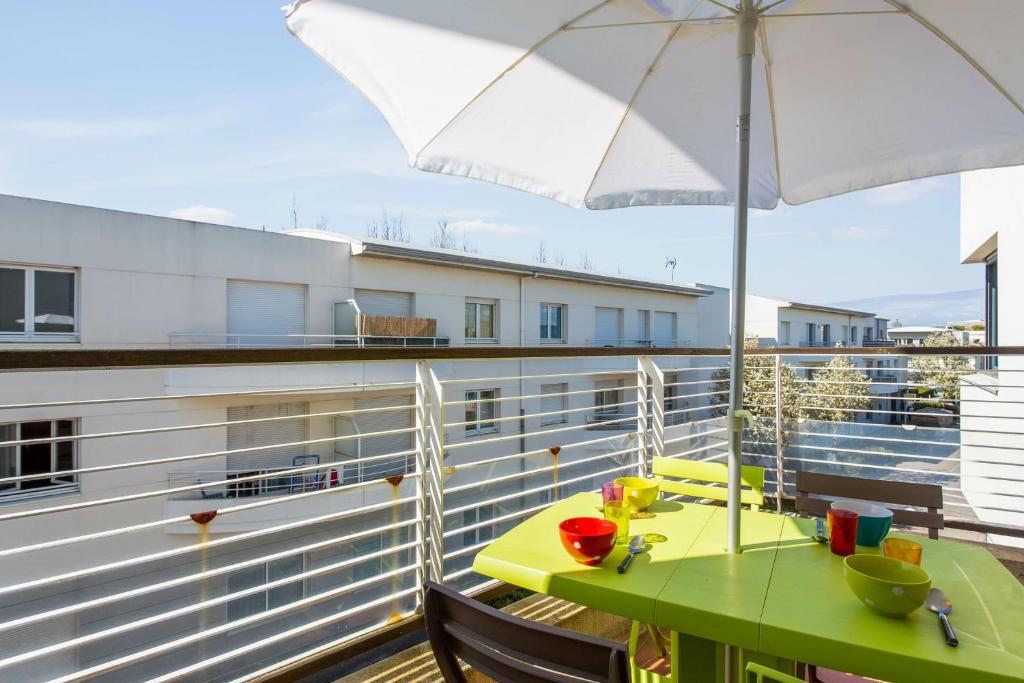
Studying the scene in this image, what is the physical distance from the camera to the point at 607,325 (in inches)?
675

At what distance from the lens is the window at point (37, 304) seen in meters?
8.32

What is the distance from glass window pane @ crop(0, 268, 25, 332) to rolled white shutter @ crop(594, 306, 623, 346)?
1256cm

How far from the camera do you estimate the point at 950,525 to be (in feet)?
10.7

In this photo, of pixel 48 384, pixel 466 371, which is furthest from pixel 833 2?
pixel 466 371

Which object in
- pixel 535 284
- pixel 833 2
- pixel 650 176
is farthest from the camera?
pixel 535 284

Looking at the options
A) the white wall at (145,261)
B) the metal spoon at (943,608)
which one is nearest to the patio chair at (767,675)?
the metal spoon at (943,608)

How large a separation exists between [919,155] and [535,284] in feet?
42.2

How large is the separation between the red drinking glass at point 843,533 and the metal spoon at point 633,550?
0.49 m

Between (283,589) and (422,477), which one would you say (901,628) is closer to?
(422,477)

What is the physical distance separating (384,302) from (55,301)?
5639 millimetres

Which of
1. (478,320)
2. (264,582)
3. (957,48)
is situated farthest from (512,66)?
(478,320)

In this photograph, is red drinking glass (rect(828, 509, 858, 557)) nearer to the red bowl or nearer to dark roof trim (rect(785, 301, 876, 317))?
the red bowl

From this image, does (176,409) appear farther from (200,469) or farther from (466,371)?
(466,371)

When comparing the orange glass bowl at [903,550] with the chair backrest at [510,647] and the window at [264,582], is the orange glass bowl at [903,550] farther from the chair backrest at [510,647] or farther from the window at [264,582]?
the window at [264,582]
